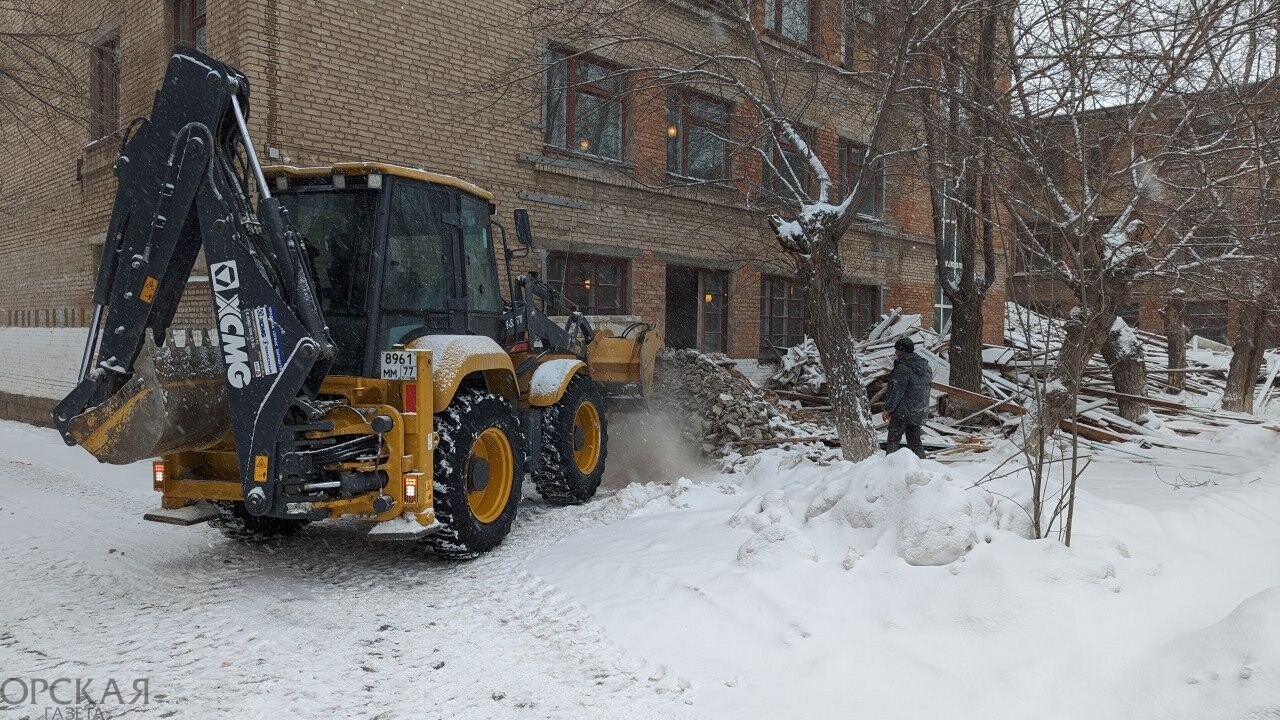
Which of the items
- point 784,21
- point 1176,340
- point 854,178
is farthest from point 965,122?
point 1176,340

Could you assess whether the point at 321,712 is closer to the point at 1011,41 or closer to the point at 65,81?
the point at 1011,41

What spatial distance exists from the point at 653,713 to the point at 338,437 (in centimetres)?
265

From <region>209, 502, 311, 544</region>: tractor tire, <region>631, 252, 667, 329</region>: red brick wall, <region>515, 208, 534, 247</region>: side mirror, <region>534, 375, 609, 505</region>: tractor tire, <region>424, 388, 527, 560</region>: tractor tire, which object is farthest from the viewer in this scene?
<region>631, 252, 667, 329</region>: red brick wall

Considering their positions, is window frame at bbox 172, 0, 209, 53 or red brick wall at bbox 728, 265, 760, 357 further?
red brick wall at bbox 728, 265, 760, 357

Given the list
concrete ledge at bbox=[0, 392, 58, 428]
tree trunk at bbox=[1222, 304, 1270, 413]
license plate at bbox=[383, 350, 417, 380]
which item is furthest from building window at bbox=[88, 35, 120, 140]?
tree trunk at bbox=[1222, 304, 1270, 413]

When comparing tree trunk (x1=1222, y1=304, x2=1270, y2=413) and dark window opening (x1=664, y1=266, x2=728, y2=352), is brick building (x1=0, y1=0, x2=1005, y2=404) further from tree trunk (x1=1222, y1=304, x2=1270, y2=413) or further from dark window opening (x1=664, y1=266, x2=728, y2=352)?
tree trunk (x1=1222, y1=304, x2=1270, y2=413)

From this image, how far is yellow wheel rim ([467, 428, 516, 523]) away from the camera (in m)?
5.88

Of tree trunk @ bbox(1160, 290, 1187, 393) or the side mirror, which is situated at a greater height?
the side mirror

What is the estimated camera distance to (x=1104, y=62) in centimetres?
691

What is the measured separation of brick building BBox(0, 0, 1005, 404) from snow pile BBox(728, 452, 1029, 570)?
446cm

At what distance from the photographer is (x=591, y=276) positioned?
12.5 m

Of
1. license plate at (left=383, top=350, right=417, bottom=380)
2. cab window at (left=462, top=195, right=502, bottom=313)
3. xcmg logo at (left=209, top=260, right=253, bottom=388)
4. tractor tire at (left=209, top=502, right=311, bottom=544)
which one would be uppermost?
cab window at (left=462, top=195, right=502, bottom=313)

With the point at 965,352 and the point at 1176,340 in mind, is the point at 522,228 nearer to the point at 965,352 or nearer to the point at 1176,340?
the point at 965,352

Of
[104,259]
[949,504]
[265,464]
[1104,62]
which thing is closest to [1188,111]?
[1104,62]
